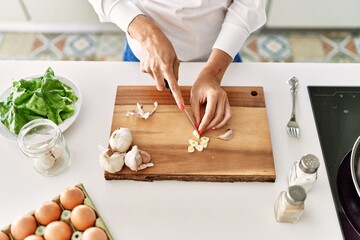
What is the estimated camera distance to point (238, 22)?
100 cm

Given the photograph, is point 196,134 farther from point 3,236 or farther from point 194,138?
point 3,236

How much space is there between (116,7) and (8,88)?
13.7 inches

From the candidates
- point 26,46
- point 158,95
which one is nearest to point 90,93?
point 158,95

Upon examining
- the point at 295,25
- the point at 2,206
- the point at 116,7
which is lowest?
the point at 295,25

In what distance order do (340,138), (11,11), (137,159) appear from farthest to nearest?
(11,11)
(340,138)
(137,159)

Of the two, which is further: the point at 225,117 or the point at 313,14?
the point at 313,14

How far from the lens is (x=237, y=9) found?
1.00 m

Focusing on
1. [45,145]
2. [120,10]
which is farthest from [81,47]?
[45,145]

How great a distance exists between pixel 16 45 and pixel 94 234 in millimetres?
1775

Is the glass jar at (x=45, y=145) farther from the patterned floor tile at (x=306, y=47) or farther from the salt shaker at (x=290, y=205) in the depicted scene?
the patterned floor tile at (x=306, y=47)

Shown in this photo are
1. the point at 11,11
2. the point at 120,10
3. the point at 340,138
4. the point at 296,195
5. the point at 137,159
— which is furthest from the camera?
the point at 11,11

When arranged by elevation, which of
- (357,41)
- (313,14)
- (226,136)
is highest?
(226,136)

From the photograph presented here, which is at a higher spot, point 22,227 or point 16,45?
point 22,227

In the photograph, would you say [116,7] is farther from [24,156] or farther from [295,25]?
[295,25]
